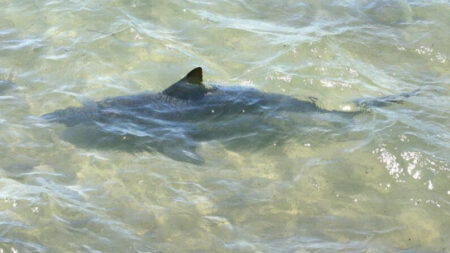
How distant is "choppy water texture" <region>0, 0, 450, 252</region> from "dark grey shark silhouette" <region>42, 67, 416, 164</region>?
0.18 metres

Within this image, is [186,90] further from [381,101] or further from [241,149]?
[381,101]

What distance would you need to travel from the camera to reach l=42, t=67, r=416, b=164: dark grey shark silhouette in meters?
6.18

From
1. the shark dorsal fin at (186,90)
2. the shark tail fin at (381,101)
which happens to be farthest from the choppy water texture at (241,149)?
the shark dorsal fin at (186,90)

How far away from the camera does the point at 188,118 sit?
6496 mm

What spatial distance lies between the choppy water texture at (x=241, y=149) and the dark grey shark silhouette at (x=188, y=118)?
181 mm

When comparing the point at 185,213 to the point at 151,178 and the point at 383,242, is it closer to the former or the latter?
the point at 151,178

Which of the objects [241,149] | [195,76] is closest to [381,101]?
[241,149]

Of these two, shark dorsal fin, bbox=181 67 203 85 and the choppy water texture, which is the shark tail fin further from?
shark dorsal fin, bbox=181 67 203 85

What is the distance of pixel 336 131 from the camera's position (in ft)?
21.2

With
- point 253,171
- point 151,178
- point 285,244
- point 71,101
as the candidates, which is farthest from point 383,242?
point 71,101

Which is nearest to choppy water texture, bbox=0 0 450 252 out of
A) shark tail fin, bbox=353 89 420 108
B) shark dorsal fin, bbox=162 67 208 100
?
shark tail fin, bbox=353 89 420 108

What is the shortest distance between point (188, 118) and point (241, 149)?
0.81 m

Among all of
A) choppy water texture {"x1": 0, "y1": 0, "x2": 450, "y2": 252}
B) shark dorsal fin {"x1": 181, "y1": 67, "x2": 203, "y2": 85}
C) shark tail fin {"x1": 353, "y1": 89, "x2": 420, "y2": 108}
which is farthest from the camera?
shark tail fin {"x1": 353, "y1": 89, "x2": 420, "y2": 108}

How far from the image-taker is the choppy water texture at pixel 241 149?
4.86 meters
